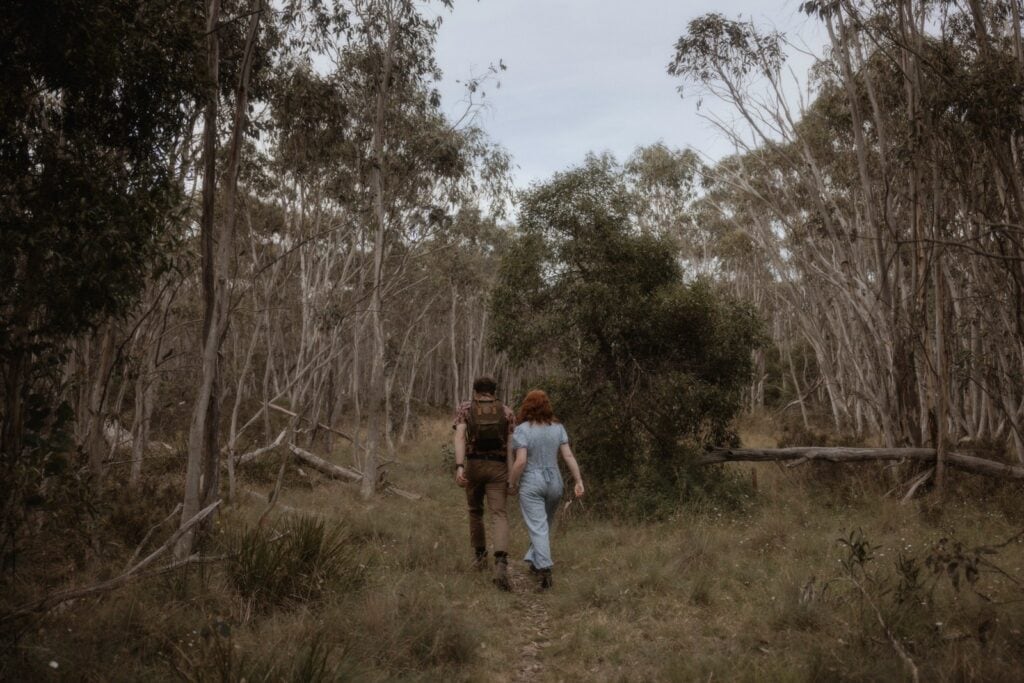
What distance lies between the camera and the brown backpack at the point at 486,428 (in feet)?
21.5

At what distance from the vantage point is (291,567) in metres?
5.06

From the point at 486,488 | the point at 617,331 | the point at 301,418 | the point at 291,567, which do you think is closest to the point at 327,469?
the point at 301,418

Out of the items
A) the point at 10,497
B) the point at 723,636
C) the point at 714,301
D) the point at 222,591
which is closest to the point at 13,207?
the point at 10,497

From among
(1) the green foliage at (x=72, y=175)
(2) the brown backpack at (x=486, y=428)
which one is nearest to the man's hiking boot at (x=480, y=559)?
(2) the brown backpack at (x=486, y=428)

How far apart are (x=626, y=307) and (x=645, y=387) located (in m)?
1.19

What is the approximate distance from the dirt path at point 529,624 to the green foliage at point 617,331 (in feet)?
11.3

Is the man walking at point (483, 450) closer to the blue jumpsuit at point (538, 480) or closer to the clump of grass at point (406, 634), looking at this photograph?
the blue jumpsuit at point (538, 480)

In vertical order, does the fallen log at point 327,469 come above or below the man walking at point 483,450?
below

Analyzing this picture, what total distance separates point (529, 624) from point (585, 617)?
42 cm

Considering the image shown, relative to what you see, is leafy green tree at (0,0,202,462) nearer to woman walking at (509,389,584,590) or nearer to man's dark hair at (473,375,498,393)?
man's dark hair at (473,375,498,393)

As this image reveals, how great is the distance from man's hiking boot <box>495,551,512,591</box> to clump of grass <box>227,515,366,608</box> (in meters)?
1.23

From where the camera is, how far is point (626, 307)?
10.0 meters

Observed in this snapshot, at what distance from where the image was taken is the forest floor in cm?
381

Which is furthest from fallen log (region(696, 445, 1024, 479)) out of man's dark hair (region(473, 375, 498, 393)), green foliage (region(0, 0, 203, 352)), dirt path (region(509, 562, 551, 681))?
green foliage (region(0, 0, 203, 352))
